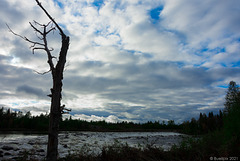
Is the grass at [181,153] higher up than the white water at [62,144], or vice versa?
the grass at [181,153]

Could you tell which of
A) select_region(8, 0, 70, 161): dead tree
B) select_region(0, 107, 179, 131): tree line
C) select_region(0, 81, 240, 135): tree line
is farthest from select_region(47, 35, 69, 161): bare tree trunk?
select_region(0, 107, 179, 131): tree line

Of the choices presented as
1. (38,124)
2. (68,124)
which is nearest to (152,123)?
(68,124)

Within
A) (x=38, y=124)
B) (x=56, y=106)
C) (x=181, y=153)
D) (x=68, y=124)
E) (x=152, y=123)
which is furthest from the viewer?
(x=152, y=123)

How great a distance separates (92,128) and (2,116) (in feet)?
60.7

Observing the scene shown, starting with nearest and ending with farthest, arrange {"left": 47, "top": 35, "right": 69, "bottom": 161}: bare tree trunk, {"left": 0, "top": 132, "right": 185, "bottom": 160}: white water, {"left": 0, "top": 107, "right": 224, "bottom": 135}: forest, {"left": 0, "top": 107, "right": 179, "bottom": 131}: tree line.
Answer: {"left": 47, "top": 35, "right": 69, "bottom": 161}: bare tree trunk
{"left": 0, "top": 132, "right": 185, "bottom": 160}: white water
{"left": 0, "top": 107, "right": 224, "bottom": 135}: forest
{"left": 0, "top": 107, "right": 179, "bottom": 131}: tree line

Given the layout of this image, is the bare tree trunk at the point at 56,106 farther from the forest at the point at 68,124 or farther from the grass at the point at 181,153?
the forest at the point at 68,124

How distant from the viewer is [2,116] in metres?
24.6

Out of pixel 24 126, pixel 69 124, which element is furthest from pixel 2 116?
pixel 69 124

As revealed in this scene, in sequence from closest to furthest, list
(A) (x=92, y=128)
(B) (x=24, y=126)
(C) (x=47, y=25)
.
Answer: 1. (C) (x=47, y=25)
2. (B) (x=24, y=126)
3. (A) (x=92, y=128)

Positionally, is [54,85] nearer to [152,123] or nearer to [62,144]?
[62,144]

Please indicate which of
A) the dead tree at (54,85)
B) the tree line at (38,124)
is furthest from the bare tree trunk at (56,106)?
the tree line at (38,124)

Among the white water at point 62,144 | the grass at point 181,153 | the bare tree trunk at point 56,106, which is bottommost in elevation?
the white water at point 62,144

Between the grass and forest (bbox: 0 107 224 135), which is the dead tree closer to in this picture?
the grass

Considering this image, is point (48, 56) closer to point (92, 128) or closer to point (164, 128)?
point (92, 128)
